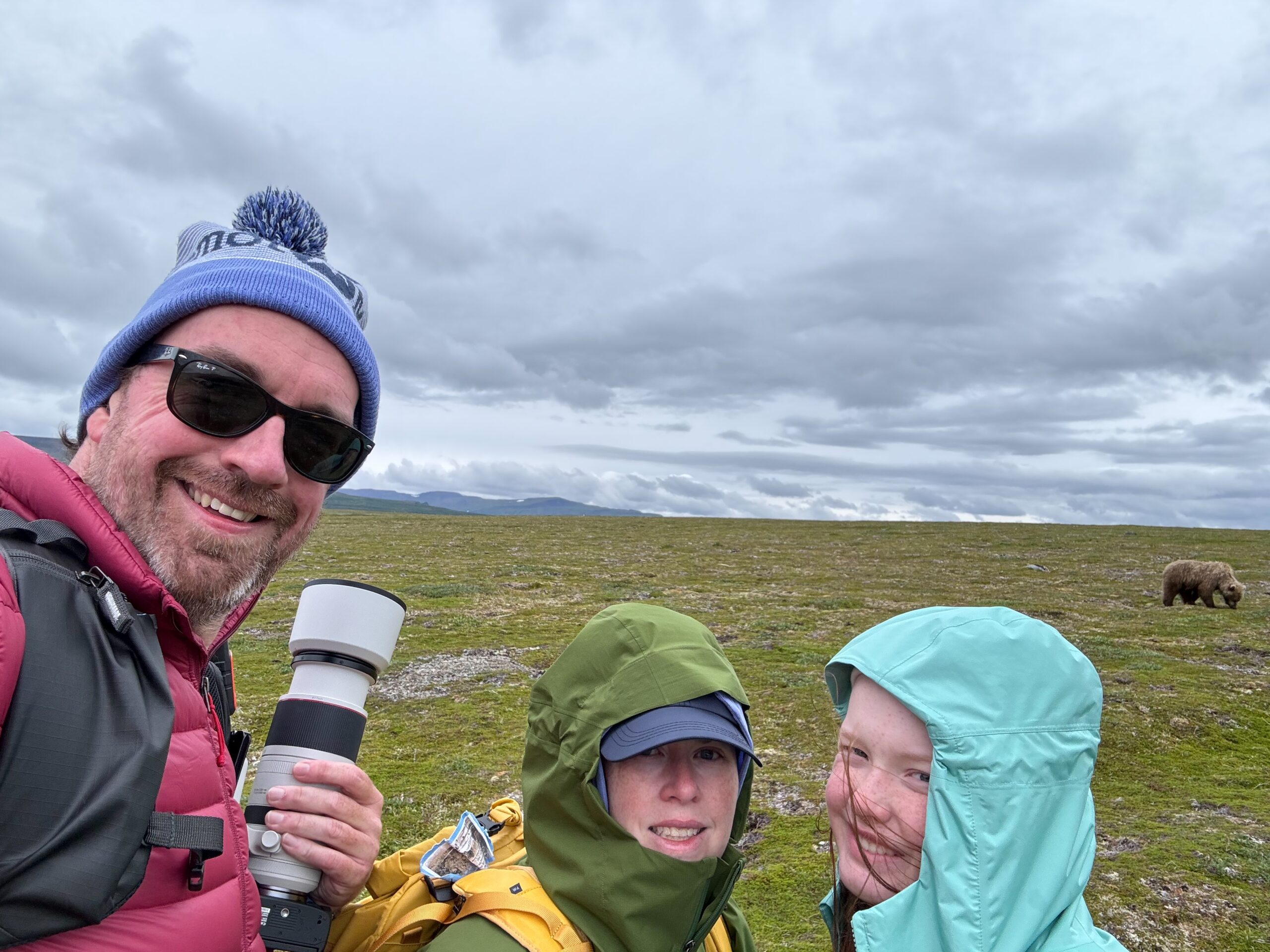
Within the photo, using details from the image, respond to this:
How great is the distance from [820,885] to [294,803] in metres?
5.63

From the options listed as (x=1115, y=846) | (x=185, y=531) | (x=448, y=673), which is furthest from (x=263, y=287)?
(x=448, y=673)

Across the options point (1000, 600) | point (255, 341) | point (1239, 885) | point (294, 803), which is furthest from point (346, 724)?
point (1000, 600)

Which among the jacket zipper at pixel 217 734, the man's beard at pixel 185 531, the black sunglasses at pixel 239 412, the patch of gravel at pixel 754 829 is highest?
the black sunglasses at pixel 239 412

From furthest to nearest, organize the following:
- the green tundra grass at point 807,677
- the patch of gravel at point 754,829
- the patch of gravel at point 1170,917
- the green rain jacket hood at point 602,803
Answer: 1. the patch of gravel at point 754,829
2. the green tundra grass at point 807,677
3. the patch of gravel at point 1170,917
4. the green rain jacket hood at point 602,803

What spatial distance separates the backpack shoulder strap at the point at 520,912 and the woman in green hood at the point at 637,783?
0.04 m

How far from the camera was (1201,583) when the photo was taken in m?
25.3

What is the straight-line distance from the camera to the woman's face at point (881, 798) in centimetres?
298

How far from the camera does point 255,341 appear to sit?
3.08 meters

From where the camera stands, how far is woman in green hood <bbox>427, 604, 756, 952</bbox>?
125 inches

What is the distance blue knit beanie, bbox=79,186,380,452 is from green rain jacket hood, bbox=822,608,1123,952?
2728 mm

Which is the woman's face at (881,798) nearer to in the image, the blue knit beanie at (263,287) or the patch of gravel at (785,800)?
the blue knit beanie at (263,287)

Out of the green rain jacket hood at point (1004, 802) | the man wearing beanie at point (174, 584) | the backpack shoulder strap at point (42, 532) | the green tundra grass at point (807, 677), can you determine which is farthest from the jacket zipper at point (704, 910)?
the green tundra grass at point (807, 677)

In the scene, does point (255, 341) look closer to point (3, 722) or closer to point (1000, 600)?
point (3, 722)

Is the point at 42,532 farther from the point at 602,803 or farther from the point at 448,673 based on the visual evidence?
the point at 448,673
